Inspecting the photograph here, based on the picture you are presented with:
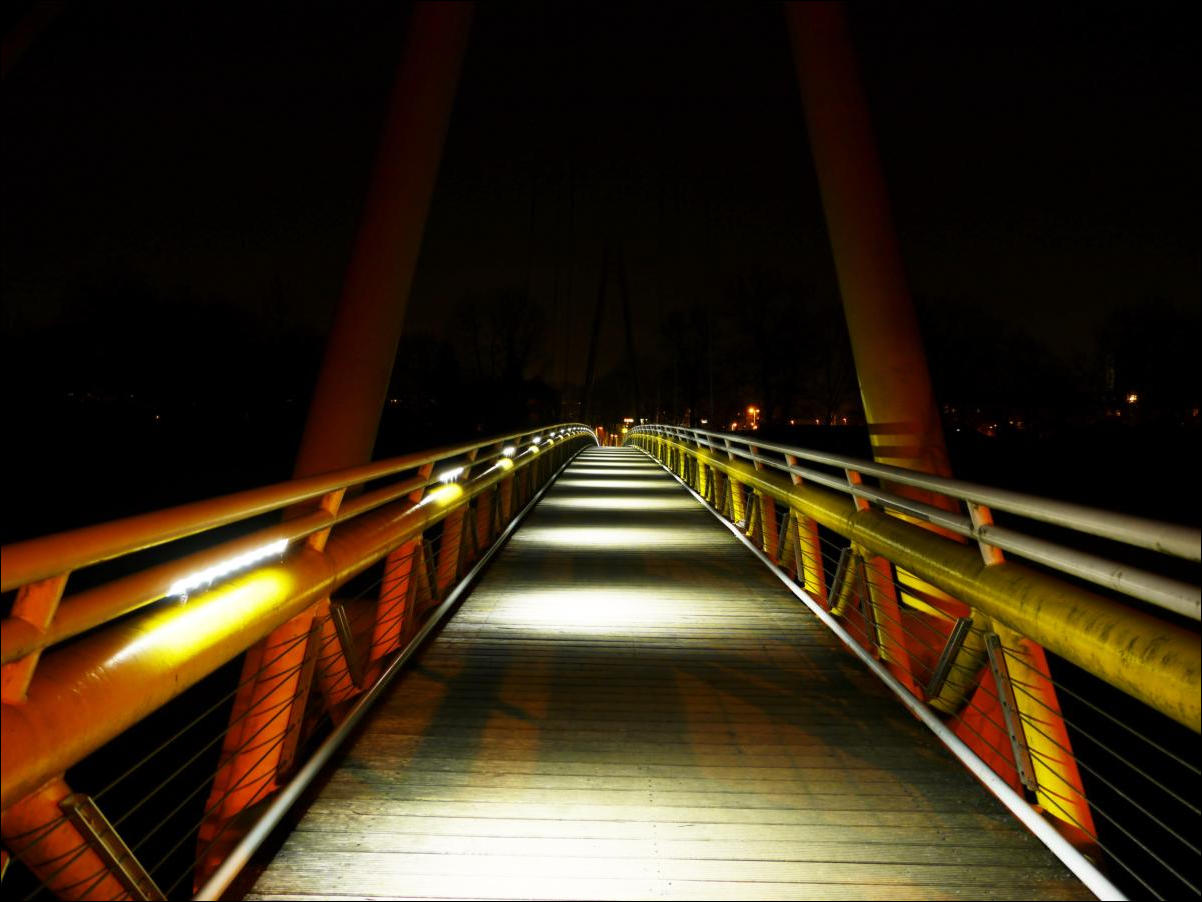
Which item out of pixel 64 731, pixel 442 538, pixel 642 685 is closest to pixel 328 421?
pixel 442 538

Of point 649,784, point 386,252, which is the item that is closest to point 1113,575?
point 649,784

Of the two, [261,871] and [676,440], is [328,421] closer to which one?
[261,871]

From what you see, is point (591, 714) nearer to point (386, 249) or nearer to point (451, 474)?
point (451, 474)

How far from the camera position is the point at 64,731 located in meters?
1.86

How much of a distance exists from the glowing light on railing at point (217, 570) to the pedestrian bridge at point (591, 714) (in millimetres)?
14

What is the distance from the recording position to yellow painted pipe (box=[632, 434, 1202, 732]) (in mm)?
2088

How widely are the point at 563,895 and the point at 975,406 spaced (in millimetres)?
58487

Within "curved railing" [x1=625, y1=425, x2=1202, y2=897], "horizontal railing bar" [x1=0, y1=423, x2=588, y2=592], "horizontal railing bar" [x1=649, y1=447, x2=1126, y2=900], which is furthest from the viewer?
"horizontal railing bar" [x1=649, y1=447, x2=1126, y2=900]

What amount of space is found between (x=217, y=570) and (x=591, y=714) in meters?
2.20

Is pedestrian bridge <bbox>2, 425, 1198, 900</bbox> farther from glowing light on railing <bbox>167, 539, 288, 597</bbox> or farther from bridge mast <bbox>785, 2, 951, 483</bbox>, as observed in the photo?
bridge mast <bbox>785, 2, 951, 483</bbox>

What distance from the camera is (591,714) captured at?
429 centimetres

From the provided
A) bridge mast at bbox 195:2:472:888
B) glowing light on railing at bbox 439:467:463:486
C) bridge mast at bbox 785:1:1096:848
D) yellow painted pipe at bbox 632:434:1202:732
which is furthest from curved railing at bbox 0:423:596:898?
bridge mast at bbox 785:1:1096:848

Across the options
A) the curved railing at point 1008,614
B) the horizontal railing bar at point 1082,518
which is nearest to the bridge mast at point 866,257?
the curved railing at point 1008,614

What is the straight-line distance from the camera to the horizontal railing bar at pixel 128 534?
5.57 feet
